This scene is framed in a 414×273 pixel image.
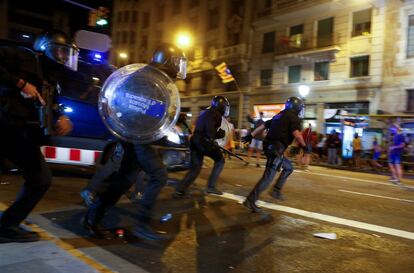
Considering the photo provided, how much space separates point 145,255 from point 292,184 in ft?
19.2

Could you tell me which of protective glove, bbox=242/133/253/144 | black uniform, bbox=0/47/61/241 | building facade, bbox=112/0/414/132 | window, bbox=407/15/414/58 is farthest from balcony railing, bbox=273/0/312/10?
black uniform, bbox=0/47/61/241

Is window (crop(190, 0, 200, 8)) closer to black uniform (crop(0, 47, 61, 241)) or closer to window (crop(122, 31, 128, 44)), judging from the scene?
window (crop(122, 31, 128, 44))

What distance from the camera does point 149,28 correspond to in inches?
1731

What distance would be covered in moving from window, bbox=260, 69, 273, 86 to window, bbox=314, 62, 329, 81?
4050 millimetres

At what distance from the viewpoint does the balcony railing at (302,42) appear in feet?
80.1

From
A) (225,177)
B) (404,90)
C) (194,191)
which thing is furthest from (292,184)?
(404,90)

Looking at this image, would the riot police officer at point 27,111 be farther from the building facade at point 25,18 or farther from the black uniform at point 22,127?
the building facade at point 25,18

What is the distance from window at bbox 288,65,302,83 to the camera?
87.3 ft

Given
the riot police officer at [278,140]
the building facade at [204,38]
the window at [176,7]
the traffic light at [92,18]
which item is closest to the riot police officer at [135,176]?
the riot police officer at [278,140]

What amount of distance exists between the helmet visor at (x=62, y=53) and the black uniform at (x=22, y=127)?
2.9 inches

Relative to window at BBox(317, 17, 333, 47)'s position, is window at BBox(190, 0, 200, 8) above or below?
above

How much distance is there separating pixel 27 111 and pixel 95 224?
132 cm

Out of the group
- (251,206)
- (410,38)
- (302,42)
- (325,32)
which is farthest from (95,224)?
(302,42)

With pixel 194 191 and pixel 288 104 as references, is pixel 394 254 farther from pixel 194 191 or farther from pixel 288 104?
pixel 194 191
